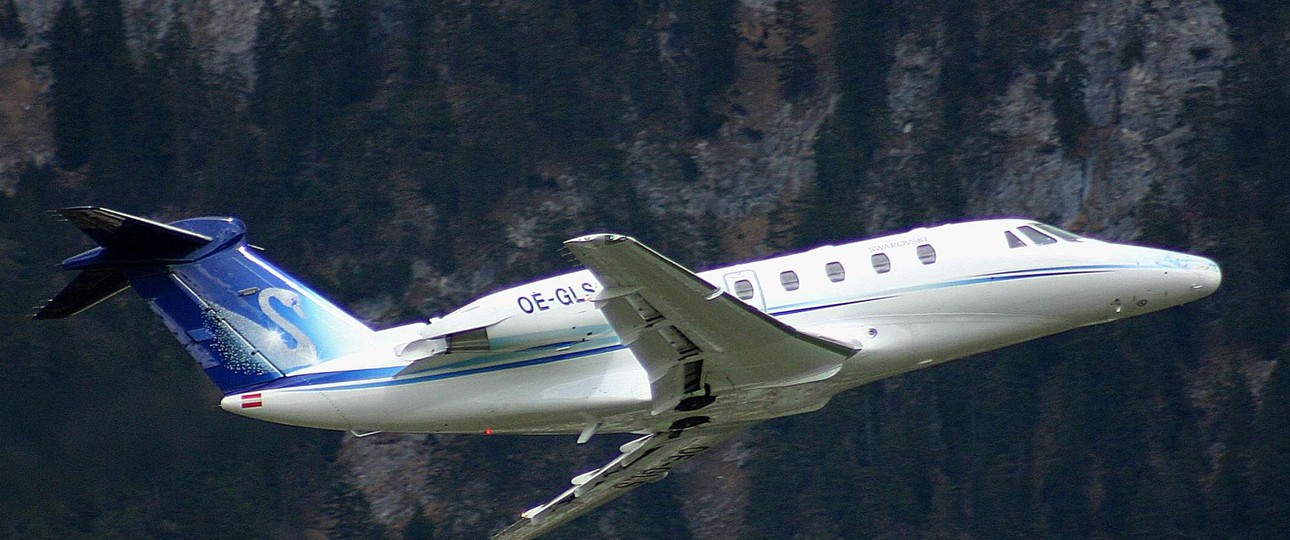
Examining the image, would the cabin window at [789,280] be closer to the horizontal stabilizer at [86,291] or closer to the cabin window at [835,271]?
the cabin window at [835,271]

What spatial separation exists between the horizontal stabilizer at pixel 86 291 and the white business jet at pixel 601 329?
3 centimetres

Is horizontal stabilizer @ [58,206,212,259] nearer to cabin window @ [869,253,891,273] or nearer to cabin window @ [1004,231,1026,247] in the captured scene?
cabin window @ [869,253,891,273]

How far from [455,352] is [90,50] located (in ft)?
177

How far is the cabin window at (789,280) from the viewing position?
25266 millimetres

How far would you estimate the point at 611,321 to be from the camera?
2327cm

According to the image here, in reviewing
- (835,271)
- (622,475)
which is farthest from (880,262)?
(622,475)

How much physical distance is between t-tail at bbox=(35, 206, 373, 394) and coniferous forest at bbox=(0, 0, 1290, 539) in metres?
19.1

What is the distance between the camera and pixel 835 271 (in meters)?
25.3

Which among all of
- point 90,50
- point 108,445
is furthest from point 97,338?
point 90,50

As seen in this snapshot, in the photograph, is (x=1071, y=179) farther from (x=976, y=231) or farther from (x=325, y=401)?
(x=325, y=401)

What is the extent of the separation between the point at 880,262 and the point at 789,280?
1353 mm

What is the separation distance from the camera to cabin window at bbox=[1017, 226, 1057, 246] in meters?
26.3

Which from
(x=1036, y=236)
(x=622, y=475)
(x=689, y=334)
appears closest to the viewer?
(x=689, y=334)

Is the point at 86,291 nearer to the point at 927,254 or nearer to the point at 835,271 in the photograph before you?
the point at 835,271
